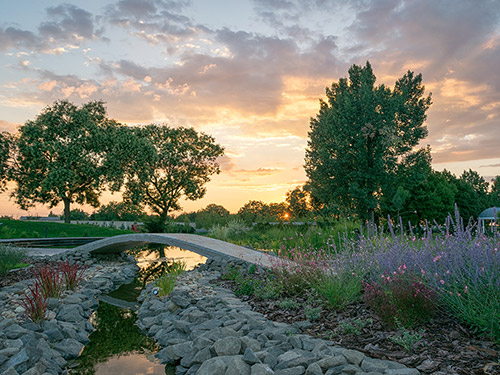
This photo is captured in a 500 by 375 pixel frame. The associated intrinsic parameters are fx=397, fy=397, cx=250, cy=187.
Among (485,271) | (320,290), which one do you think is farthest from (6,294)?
(485,271)

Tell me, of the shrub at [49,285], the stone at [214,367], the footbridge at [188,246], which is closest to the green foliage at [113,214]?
the footbridge at [188,246]

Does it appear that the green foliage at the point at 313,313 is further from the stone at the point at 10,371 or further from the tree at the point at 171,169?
the tree at the point at 171,169

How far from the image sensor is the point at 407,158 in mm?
23203

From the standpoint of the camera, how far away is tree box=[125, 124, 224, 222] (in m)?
27.7

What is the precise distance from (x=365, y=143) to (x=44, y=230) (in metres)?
17.7

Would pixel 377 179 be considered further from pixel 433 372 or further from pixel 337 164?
pixel 433 372

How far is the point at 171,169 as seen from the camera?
2847 centimetres

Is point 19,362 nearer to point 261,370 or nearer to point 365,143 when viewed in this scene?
point 261,370

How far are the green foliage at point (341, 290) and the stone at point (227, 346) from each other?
1526 millimetres

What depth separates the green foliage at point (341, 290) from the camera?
5.13 metres

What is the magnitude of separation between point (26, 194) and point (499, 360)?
2764 cm

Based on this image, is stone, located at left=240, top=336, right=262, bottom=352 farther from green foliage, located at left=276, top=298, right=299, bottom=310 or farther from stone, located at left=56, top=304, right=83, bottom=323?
stone, located at left=56, top=304, right=83, bottom=323

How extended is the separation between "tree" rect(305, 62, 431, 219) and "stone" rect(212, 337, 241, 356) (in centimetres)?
1802

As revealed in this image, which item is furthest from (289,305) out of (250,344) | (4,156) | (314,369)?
(4,156)
